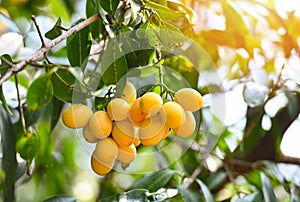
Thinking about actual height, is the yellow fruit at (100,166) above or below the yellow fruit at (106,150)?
below

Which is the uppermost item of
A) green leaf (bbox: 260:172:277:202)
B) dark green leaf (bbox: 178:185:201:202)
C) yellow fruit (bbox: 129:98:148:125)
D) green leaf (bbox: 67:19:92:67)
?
green leaf (bbox: 67:19:92:67)

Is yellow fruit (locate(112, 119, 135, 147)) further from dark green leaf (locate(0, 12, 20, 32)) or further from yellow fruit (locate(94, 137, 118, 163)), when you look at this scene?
dark green leaf (locate(0, 12, 20, 32))

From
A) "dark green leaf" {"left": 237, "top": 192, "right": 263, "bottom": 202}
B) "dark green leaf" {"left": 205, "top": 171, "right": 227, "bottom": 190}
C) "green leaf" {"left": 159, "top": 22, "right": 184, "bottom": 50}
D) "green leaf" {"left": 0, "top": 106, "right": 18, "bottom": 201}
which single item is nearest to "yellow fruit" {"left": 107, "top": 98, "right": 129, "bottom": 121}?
"green leaf" {"left": 159, "top": 22, "right": 184, "bottom": 50}

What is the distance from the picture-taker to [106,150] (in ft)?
2.21

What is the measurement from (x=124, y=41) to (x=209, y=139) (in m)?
0.41

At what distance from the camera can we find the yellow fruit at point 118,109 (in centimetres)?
66

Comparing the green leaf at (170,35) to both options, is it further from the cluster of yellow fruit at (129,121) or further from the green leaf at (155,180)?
the green leaf at (155,180)

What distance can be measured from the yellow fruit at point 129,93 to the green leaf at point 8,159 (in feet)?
0.82

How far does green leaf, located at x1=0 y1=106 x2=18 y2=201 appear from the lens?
84 cm

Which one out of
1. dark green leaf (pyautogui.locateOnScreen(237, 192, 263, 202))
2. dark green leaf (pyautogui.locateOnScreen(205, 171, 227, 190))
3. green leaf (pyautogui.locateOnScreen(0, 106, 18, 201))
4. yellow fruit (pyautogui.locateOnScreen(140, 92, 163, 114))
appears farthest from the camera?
dark green leaf (pyautogui.locateOnScreen(205, 171, 227, 190))

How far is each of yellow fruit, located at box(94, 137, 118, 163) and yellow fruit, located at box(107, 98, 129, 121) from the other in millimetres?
34

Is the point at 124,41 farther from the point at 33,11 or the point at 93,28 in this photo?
the point at 33,11

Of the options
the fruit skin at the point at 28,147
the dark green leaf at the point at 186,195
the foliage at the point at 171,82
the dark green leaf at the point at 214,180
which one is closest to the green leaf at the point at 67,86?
the foliage at the point at 171,82

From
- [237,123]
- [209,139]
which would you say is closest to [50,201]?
[209,139]
